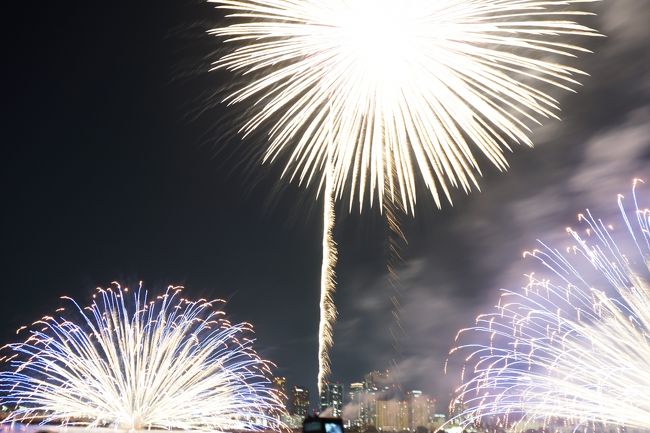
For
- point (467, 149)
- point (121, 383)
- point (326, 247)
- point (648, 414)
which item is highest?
point (467, 149)

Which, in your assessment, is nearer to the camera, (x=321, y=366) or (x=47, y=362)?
(x=321, y=366)

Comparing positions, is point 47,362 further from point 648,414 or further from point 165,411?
point 648,414

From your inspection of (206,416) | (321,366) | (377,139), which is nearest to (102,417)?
(206,416)

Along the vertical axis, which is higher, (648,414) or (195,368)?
(195,368)

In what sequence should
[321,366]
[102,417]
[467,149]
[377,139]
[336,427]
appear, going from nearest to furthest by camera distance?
[336,427]
[467,149]
[377,139]
[321,366]
[102,417]

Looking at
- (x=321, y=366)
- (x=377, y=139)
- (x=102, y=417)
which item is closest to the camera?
(x=377, y=139)

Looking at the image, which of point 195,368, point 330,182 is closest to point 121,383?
point 195,368

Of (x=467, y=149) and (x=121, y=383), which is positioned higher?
(x=467, y=149)

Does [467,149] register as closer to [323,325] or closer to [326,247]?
[326,247]

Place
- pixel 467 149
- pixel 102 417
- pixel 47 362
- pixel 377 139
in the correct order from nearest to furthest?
pixel 467 149 → pixel 377 139 → pixel 47 362 → pixel 102 417
